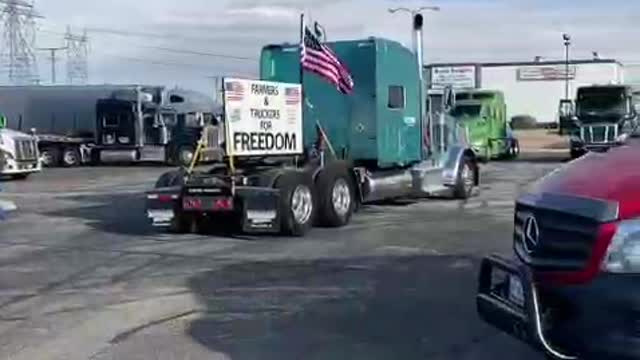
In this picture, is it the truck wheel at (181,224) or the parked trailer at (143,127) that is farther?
the parked trailer at (143,127)

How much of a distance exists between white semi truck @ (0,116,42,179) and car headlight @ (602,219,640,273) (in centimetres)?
2808

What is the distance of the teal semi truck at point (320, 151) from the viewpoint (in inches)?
588

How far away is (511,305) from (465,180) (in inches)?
631

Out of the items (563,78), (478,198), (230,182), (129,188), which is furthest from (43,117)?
(563,78)

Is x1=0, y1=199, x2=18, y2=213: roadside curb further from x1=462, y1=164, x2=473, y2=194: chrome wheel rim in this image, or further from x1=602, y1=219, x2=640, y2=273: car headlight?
x1=602, y1=219, x2=640, y2=273: car headlight

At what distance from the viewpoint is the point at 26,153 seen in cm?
3259

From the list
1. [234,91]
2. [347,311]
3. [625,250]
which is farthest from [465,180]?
[625,250]

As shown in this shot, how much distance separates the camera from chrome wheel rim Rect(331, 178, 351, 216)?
53.0 ft

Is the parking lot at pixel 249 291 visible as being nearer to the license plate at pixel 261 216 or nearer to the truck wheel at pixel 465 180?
the license plate at pixel 261 216

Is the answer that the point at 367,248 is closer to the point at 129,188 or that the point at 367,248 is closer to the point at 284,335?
the point at 284,335

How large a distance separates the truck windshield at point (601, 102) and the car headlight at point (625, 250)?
32.5 meters

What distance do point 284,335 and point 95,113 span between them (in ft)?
119

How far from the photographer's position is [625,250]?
16.4ft

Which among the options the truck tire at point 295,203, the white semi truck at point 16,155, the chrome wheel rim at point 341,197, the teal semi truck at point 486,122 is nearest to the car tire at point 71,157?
the white semi truck at point 16,155
